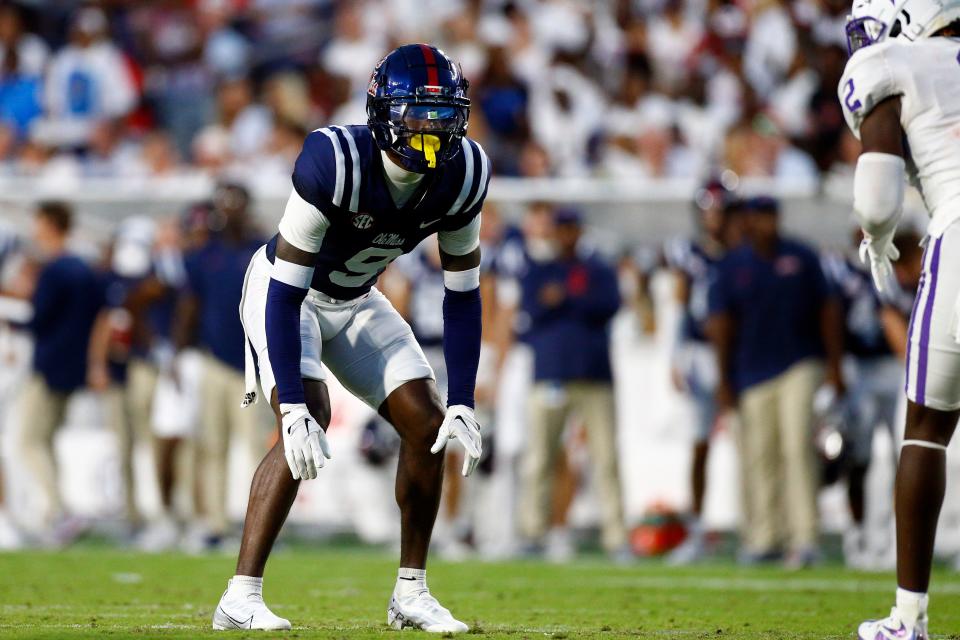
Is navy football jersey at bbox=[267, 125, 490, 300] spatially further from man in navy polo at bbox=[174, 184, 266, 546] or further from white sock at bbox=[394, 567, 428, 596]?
man in navy polo at bbox=[174, 184, 266, 546]

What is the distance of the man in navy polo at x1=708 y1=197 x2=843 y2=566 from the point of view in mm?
9336

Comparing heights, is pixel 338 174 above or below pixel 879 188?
above

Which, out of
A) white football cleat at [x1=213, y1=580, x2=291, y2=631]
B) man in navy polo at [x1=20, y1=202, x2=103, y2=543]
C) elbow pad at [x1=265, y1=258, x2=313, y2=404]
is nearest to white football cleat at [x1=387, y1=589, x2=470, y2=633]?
white football cleat at [x1=213, y1=580, x2=291, y2=631]

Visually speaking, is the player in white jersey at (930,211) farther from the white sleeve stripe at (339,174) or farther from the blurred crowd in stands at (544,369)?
the blurred crowd in stands at (544,369)

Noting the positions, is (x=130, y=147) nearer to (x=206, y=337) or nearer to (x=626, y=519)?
(x=206, y=337)

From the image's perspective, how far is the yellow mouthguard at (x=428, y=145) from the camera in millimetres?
4984

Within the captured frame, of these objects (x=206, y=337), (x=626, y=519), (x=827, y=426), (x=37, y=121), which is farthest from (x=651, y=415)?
(x=37, y=121)

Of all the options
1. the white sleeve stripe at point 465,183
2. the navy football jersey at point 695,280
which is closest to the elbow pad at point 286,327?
the white sleeve stripe at point 465,183

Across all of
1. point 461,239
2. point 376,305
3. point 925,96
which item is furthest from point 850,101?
point 376,305

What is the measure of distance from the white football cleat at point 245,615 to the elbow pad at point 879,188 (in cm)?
226

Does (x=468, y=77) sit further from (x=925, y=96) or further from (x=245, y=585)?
(x=925, y=96)

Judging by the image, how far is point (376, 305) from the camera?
5.52 m

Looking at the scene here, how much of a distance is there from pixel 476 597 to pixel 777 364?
10.9 ft

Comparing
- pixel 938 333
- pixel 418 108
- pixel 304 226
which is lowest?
pixel 938 333
